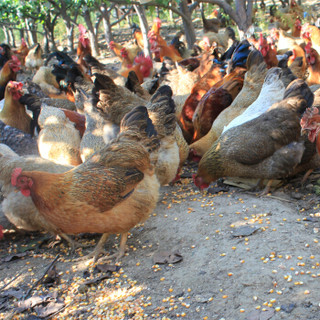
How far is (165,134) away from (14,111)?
11.5 feet

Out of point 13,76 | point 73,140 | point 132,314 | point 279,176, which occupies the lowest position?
point 132,314

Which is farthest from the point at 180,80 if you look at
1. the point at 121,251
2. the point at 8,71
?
the point at 121,251

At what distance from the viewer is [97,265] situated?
3.51 m

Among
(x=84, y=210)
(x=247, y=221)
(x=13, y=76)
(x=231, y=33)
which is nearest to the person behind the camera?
(x=84, y=210)

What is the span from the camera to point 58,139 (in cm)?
538

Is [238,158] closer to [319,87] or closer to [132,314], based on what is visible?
[319,87]

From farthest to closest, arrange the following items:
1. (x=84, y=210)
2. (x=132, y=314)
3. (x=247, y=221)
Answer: (x=247, y=221) < (x=84, y=210) < (x=132, y=314)

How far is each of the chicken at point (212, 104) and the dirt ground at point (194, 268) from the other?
163 centimetres

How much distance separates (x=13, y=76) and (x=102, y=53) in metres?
9.85

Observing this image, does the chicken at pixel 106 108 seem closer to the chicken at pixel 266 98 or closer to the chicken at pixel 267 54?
the chicken at pixel 266 98

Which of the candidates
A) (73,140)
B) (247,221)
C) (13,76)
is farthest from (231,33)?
(247,221)

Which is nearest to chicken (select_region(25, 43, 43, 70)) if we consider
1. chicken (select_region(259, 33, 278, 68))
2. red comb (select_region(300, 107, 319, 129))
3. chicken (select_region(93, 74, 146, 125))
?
chicken (select_region(259, 33, 278, 68))

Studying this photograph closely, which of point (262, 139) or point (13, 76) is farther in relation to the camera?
point (13, 76)

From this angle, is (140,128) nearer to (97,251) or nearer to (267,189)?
(97,251)
